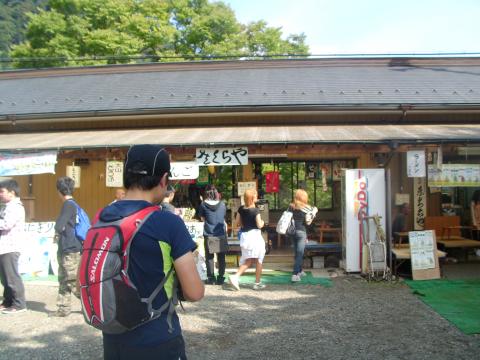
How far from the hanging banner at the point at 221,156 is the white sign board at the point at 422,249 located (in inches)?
126

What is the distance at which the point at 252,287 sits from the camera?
7.19 m

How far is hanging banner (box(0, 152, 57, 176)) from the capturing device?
8023mm

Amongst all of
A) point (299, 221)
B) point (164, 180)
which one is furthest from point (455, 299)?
point (164, 180)

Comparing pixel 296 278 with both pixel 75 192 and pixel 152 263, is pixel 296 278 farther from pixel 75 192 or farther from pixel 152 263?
pixel 75 192

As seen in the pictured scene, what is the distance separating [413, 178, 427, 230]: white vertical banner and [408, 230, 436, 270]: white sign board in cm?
281

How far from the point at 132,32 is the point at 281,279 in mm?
16954

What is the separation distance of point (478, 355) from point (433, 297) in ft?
7.27

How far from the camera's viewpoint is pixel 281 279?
7707 millimetres

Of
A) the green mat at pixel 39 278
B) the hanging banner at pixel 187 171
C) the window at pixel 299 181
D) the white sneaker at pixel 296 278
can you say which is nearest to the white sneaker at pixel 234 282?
the white sneaker at pixel 296 278

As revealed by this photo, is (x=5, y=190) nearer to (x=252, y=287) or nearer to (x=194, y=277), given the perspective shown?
(x=252, y=287)

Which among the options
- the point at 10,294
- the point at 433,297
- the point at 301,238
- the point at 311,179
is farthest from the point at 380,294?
the point at 10,294

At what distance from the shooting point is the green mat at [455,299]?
527 cm

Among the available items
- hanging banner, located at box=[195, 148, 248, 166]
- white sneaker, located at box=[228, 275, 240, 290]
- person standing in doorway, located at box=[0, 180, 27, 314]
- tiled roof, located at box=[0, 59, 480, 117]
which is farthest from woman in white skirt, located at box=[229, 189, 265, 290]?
tiled roof, located at box=[0, 59, 480, 117]

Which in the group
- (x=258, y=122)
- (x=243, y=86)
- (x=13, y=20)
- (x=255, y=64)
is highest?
(x=13, y=20)
